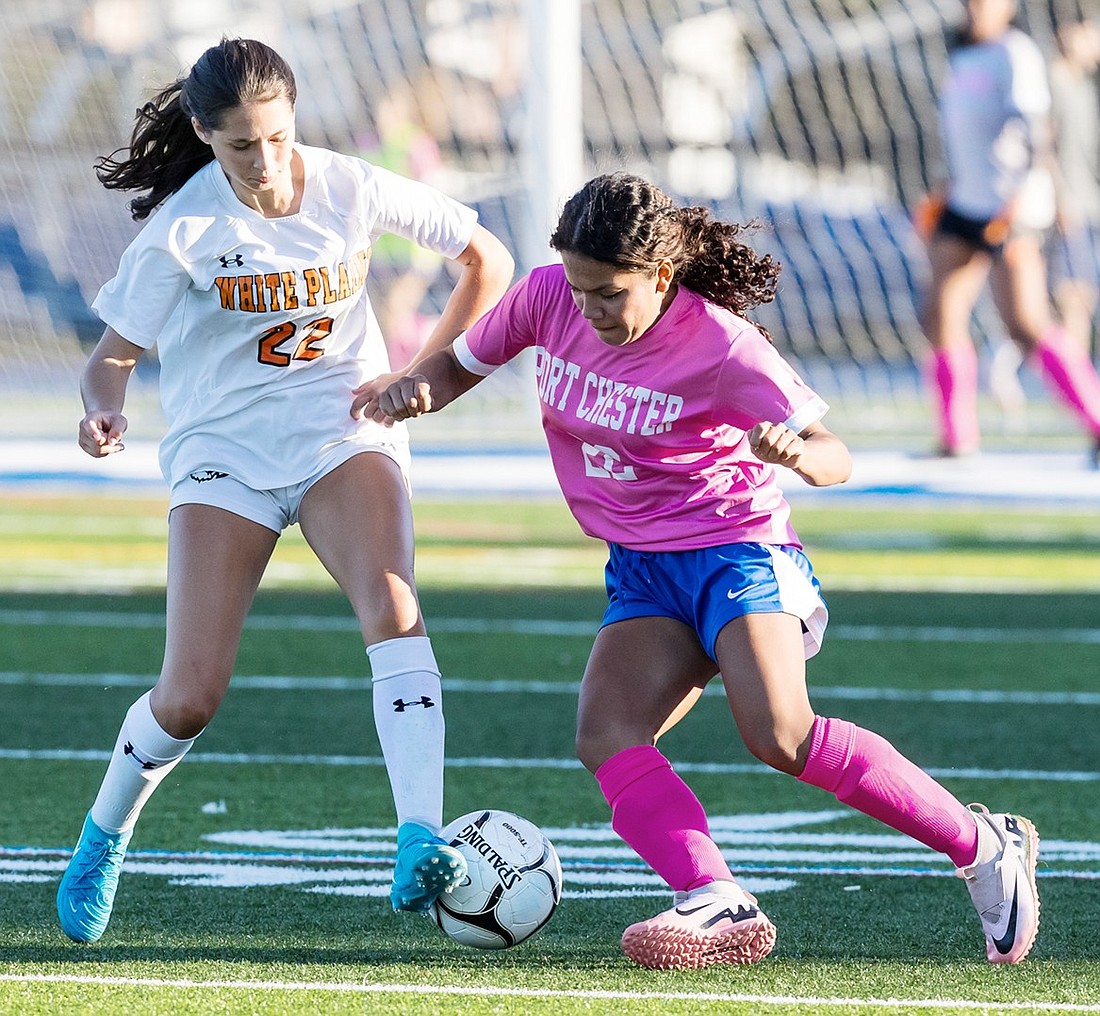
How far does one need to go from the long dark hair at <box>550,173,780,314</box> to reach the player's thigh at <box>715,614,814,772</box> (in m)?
0.68

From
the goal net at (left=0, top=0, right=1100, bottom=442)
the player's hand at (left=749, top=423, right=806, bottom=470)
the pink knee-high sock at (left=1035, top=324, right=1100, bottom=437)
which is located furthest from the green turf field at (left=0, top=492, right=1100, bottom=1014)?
the goal net at (left=0, top=0, right=1100, bottom=442)

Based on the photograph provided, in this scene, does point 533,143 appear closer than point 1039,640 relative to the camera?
No

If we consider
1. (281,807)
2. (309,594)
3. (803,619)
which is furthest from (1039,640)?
(803,619)

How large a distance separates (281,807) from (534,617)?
3.66 m

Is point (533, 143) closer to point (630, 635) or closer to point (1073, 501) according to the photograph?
point (1073, 501)

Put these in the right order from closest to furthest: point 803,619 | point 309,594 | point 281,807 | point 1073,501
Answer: point 803,619
point 281,807
point 309,594
point 1073,501

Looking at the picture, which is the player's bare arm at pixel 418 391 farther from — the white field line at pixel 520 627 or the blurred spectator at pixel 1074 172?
the blurred spectator at pixel 1074 172

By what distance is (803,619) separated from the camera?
4039mm

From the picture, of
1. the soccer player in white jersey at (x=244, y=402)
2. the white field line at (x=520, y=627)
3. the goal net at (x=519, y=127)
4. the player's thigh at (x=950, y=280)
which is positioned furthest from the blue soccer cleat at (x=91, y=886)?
the goal net at (x=519, y=127)

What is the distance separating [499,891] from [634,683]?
51 cm

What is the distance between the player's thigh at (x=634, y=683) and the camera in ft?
13.3

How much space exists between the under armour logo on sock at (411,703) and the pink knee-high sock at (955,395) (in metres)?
8.52

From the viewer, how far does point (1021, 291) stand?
11492 mm

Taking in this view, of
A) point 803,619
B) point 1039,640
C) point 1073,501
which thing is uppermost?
point 803,619
